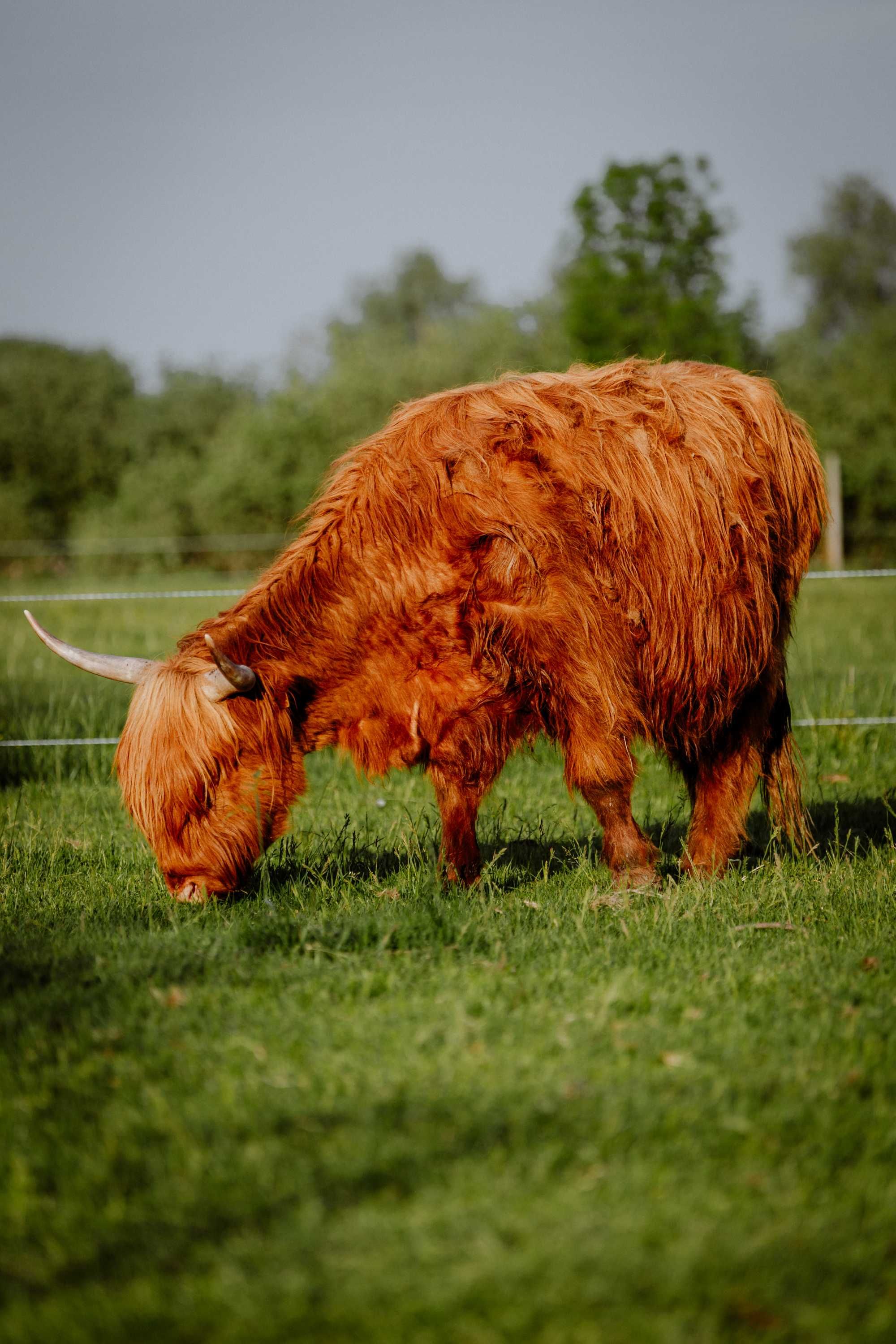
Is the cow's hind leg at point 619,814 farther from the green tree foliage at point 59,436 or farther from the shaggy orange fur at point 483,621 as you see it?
the green tree foliage at point 59,436

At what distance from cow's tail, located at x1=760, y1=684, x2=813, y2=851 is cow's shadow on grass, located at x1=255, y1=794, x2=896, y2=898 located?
9 cm

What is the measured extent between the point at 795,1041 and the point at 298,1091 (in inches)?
51.2

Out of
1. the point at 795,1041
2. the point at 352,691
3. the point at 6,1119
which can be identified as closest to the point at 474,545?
the point at 352,691

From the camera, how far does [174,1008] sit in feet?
10.7

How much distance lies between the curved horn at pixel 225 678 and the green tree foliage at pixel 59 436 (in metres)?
49.7

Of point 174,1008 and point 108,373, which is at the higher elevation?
point 108,373

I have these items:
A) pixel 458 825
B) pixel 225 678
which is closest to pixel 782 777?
pixel 458 825

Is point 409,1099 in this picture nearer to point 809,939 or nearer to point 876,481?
point 809,939

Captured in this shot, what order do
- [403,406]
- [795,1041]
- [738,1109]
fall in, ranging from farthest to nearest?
[403,406] → [795,1041] → [738,1109]

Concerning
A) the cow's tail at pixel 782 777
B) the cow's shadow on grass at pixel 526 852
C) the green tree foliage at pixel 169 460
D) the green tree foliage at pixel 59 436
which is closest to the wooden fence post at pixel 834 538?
the green tree foliage at pixel 169 460

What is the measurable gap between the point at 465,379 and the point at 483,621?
34.1 metres

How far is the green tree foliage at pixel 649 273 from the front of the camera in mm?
28609

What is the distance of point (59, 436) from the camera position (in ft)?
183

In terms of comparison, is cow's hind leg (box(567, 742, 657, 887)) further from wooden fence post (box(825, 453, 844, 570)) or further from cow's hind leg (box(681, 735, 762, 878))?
wooden fence post (box(825, 453, 844, 570))
